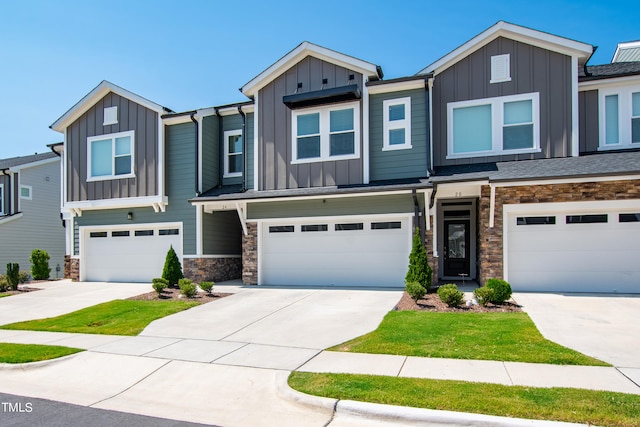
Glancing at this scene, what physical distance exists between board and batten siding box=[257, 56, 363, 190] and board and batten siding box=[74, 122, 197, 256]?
9.52ft

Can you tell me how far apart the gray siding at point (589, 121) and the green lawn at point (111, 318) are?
12.4 meters

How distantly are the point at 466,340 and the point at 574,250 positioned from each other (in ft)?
21.3

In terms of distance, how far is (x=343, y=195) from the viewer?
13.4 m

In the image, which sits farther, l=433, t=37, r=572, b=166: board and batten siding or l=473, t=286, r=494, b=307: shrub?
l=433, t=37, r=572, b=166: board and batten siding

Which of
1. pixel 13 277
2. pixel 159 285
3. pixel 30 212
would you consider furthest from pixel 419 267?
pixel 30 212

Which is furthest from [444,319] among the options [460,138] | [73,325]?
[73,325]

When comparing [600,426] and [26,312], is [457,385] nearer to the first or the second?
[600,426]

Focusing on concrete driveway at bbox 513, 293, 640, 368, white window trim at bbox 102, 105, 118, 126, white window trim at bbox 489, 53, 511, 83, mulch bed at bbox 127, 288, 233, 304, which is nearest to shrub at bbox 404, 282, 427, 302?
concrete driveway at bbox 513, 293, 640, 368

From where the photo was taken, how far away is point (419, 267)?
11914 mm

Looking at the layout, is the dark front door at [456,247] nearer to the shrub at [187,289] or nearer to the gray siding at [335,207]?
the gray siding at [335,207]

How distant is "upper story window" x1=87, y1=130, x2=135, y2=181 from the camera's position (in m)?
17.1

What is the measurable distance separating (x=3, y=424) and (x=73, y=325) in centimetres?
588

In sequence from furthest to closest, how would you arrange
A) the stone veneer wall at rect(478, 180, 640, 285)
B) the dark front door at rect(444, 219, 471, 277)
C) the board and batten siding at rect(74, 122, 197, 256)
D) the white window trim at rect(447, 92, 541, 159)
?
the board and batten siding at rect(74, 122, 197, 256) < the dark front door at rect(444, 219, 471, 277) < the white window trim at rect(447, 92, 541, 159) < the stone veneer wall at rect(478, 180, 640, 285)

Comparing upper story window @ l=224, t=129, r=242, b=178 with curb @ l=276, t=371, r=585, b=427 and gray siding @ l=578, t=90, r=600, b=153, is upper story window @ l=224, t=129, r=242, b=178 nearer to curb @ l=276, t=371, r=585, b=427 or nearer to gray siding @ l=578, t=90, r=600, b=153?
gray siding @ l=578, t=90, r=600, b=153
